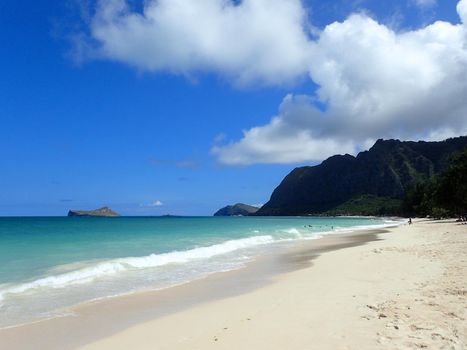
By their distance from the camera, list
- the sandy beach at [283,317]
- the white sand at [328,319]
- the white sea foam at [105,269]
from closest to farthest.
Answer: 1. the white sand at [328,319]
2. the sandy beach at [283,317]
3. the white sea foam at [105,269]

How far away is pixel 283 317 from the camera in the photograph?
27.0ft

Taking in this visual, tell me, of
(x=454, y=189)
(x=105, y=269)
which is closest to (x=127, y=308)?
(x=105, y=269)

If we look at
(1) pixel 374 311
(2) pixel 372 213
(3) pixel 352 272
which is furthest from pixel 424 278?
(2) pixel 372 213

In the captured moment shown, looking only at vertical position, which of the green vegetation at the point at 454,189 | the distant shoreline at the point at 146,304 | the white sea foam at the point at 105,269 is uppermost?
the green vegetation at the point at 454,189

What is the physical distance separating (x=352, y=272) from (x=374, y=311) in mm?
6789

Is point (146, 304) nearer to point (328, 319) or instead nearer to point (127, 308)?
point (127, 308)

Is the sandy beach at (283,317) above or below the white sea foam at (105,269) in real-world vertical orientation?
below

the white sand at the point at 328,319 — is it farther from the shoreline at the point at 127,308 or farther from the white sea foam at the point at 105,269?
the white sea foam at the point at 105,269

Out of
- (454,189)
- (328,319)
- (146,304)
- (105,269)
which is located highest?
(454,189)

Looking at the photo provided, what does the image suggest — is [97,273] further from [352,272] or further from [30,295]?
[352,272]

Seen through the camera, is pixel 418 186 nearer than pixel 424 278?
No

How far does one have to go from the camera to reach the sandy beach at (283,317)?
21.4 ft

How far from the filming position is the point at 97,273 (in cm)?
1647

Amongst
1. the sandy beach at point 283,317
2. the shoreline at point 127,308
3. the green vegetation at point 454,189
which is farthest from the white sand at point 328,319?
the green vegetation at point 454,189
